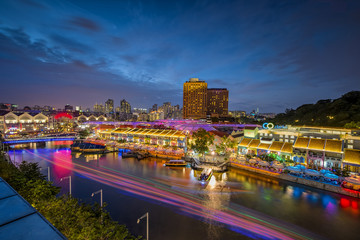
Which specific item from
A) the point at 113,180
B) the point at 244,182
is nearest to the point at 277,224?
the point at 244,182

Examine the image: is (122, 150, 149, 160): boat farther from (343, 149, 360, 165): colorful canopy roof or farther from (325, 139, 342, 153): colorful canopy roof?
(343, 149, 360, 165): colorful canopy roof

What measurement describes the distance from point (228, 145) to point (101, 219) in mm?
26876

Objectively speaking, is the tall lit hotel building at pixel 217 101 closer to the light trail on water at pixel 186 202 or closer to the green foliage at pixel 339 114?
the green foliage at pixel 339 114

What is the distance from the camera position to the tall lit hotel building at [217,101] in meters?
150

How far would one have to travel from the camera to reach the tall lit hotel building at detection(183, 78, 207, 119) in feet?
462

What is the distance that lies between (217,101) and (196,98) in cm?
2152

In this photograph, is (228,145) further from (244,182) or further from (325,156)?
(325,156)

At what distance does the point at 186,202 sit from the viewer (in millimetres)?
17797

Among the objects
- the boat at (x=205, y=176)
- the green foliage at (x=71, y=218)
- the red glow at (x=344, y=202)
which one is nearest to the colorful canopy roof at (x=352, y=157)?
the red glow at (x=344, y=202)

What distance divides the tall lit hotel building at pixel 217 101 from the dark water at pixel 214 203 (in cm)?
12602

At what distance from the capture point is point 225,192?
2002 centimetres

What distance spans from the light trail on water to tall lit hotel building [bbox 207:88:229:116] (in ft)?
427

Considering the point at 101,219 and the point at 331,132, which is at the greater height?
the point at 331,132

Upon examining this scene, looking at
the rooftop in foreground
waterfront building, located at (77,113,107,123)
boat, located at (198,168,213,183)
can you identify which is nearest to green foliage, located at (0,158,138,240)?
the rooftop in foreground
